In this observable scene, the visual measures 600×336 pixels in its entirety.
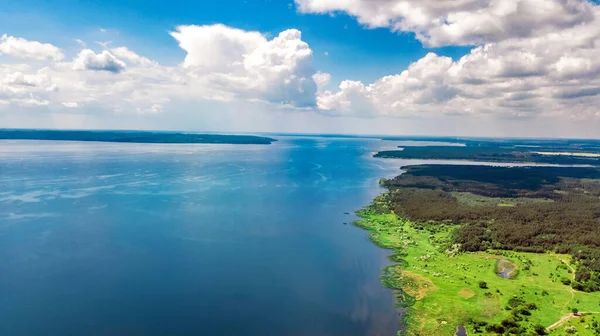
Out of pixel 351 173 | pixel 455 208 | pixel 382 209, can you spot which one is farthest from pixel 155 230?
pixel 351 173

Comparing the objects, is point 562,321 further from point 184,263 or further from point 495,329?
point 184,263

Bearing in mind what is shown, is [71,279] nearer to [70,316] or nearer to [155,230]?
[70,316]

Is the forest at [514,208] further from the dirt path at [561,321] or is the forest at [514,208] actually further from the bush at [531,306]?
the bush at [531,306]

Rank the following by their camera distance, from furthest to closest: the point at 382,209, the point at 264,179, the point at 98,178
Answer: the point at 264,179
the point at 98,178
the point at 382,209

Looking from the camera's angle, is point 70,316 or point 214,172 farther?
point 214,172

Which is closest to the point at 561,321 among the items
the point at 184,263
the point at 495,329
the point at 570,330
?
the point at 570,330

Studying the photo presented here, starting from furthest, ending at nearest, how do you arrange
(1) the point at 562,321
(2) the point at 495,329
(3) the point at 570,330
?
(1) the point at 562,321
(2) the point at 495,329
(3) the point at 570,330

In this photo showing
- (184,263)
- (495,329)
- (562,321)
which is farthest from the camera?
(184,263)
